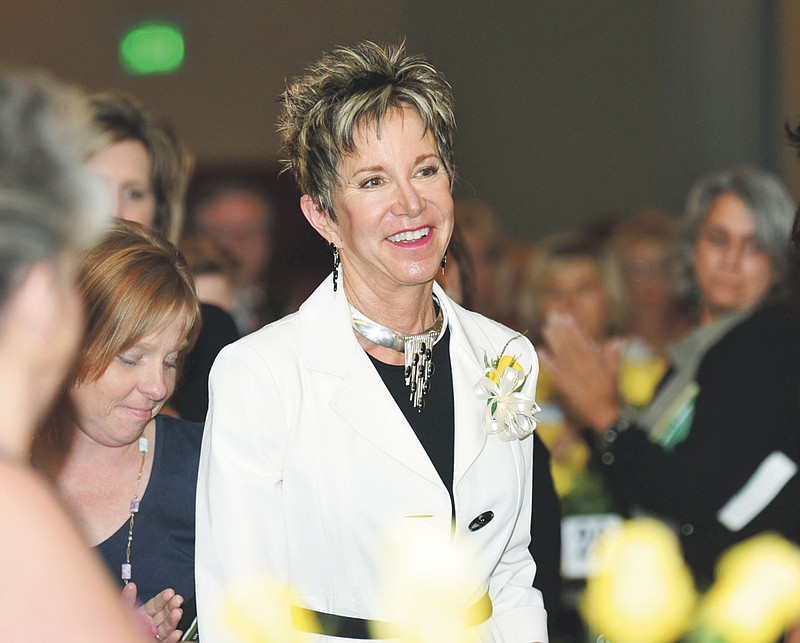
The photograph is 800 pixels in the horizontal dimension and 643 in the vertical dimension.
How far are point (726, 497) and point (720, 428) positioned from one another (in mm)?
190

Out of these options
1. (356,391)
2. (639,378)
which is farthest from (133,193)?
(639,378)

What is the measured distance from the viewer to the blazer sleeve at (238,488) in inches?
77.5

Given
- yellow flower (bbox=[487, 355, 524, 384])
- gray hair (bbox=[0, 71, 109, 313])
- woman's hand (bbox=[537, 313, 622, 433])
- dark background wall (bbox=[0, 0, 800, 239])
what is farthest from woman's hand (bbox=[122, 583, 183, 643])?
dark background wall (bbox=[0, 0, 800, 239])

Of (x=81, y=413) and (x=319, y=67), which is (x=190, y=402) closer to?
(x=81, y=413)

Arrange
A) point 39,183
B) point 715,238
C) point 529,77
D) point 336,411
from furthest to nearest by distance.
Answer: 1. point 529,77
2. point 715,238
3. point 336,411
4. point 39,183

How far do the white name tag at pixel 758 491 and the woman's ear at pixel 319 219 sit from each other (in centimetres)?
146

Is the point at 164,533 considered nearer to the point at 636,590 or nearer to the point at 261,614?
the point at 261,614

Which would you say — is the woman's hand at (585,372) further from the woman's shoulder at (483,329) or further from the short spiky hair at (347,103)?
the short spiky hair at (347,103)

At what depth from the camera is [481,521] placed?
2189 millimetres

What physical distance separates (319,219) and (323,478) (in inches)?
21.4

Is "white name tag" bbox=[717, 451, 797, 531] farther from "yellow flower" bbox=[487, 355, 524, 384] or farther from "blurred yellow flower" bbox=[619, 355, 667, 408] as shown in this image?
"blurred yellow flower" bbox=[619, 355, 667, 408]

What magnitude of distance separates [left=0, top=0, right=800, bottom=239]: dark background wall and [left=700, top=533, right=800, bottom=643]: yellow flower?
465cm

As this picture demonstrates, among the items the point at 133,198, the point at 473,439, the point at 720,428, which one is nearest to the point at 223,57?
the point at 133,198

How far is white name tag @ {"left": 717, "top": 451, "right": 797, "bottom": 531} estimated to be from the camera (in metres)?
3.00
